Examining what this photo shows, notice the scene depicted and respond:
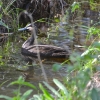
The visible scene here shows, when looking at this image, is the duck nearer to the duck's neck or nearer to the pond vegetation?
the duck's neck

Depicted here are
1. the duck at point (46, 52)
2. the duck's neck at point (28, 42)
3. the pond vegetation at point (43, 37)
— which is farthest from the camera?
the duck's neck at point (28, 42)

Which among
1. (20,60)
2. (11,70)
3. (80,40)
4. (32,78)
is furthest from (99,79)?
(80,40)

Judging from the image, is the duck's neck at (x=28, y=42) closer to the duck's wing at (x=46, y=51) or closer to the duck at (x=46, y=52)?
the duck at (x=46, y=52)

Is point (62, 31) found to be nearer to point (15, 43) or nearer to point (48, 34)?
point (48, 34)

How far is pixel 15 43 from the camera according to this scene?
27.2 feet

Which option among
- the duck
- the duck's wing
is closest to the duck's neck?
the duck

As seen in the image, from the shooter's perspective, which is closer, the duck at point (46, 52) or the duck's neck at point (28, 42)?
the duck at point (46, 52)

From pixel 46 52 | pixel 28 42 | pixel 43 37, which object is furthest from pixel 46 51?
pixel 43 37

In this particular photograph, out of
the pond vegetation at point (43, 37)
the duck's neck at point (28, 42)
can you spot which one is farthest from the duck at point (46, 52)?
the pond vegetation at point (43, 37)

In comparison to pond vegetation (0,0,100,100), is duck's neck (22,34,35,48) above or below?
below

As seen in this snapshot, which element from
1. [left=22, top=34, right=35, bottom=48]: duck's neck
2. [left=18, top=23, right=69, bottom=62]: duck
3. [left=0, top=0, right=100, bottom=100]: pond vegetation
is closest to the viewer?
[left=0, top=0, right=100, bottom=100]: pond vegetation

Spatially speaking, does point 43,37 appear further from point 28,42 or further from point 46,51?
point 46,51

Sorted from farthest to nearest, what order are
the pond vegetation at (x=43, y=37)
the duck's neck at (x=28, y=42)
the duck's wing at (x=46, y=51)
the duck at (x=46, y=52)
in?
the duck's neck at (x=28, y=42), the duck's wing at (x=46, y=51), the duck at (x=46, y=52), the pond vegetation at (x=43, y=37)

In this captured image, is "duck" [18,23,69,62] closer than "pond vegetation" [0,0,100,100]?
No
